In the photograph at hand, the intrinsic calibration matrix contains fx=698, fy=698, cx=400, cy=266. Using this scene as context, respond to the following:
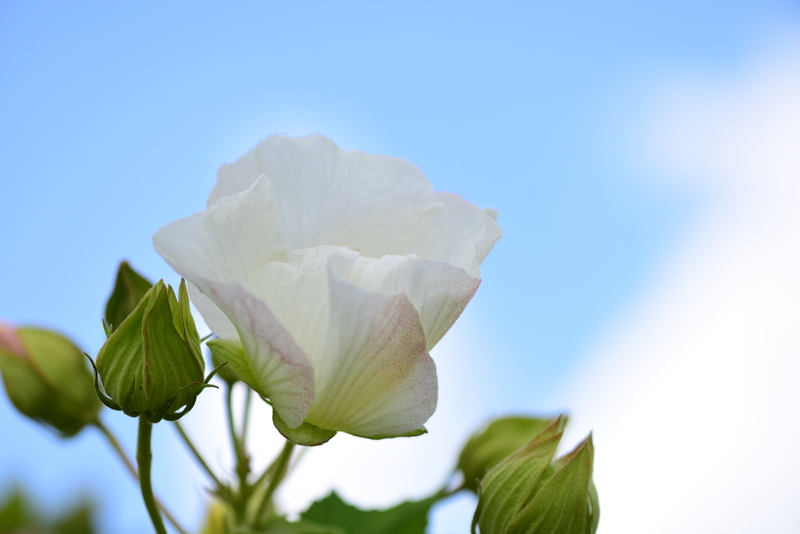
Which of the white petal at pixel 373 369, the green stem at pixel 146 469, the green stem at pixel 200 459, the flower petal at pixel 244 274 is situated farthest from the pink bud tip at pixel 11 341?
the white petal at pixel 373 369

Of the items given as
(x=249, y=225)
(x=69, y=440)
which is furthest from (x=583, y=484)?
(x=69, y=440)

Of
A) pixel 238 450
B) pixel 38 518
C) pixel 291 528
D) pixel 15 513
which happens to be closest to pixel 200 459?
pixel 238 450

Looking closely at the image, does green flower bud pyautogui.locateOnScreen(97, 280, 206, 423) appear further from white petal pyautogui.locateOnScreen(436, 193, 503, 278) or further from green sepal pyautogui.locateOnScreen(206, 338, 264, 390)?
white petal pyautogui.locateOnScreen(436, 193, 503, 278)

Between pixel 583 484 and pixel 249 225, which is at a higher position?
pixel 249 225

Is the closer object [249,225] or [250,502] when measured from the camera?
[249,225]

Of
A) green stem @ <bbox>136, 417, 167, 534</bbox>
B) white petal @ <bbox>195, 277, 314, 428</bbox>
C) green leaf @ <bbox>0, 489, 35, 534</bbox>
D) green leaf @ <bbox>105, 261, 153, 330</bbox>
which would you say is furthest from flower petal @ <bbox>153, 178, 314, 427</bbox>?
green leaf @ <bbox>0, 489, 35, 534</bbox>

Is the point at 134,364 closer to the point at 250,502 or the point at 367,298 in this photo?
the point at 367,298
